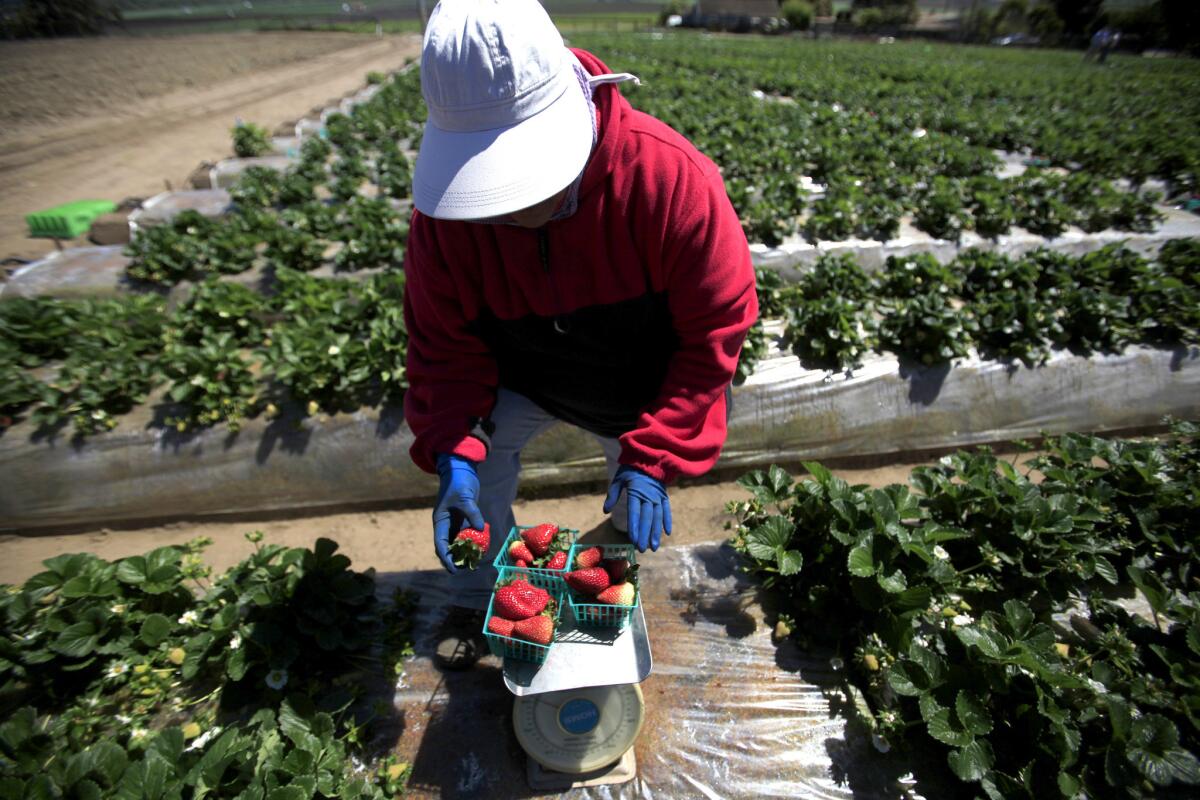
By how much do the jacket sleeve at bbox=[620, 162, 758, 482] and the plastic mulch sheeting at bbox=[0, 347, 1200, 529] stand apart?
1608mm

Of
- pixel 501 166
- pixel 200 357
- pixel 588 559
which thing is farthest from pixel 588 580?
pixel 200 357

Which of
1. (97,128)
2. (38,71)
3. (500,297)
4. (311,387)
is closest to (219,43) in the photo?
(97,128)

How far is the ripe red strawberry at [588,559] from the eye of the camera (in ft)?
6.14

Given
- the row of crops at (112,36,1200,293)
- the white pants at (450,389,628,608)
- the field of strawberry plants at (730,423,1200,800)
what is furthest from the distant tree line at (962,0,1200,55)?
the white pants at (450,389,628,608)

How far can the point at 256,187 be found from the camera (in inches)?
259

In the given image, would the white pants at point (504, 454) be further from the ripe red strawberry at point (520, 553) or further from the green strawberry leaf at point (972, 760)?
the green strawberry leaf at point (972, 760)

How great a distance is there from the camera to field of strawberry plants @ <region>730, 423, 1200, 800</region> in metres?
1.78

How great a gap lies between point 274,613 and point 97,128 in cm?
1588

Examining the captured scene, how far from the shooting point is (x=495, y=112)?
4.35 ft

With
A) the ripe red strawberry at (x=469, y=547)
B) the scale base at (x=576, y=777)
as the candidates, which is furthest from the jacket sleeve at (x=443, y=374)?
the scale base at (x=576, y=777)

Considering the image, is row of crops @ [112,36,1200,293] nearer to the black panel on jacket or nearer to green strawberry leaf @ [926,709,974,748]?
the black panel on jacket

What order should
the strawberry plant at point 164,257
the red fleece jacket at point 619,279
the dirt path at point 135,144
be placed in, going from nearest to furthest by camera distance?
the red fleece jacket at point 619,279
the strawberry plant at point 164,257
the dirt path at point 135,144

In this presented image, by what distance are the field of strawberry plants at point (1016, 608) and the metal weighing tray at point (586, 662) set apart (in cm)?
76

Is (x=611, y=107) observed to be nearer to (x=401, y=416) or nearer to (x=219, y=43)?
(x=401, y=416)
